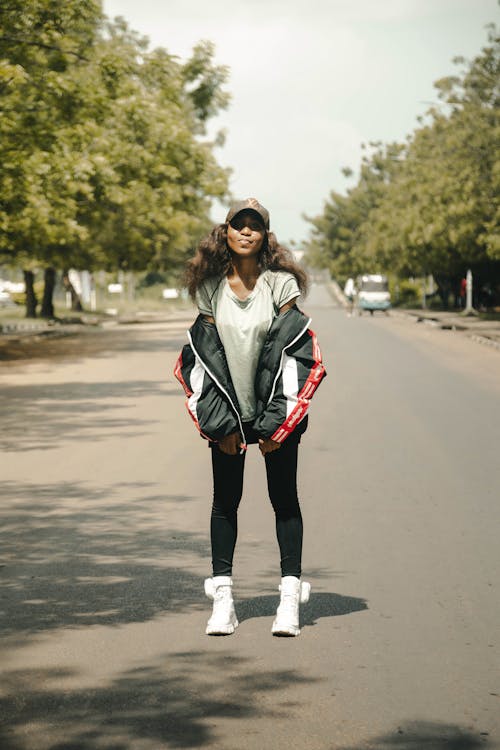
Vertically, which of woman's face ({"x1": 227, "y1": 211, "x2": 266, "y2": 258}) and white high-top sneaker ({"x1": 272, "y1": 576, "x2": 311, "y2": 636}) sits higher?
woman's face ({"x1": 227, "y1": 211, "x2": 266, "y2": 258})

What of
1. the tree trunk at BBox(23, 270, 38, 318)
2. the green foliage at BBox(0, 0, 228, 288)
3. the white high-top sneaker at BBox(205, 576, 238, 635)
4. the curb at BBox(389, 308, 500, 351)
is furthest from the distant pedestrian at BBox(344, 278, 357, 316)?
the white high-top sneaker at BBox(205, 576, 238, 635)

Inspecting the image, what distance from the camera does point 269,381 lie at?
18.8 feet

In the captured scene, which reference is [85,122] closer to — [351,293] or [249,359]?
[249,359]

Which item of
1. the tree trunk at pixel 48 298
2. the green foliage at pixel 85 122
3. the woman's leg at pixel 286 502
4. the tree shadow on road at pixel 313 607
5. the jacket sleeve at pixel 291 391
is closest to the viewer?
the jacket sleeve at pixel 291 391

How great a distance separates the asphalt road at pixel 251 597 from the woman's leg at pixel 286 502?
0.98ft

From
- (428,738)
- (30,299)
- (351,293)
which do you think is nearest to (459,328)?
(30,299)

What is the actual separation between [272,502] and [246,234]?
1.16 m

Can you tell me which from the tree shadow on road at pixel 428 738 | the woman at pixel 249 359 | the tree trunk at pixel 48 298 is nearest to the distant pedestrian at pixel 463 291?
the tree trunk at pixel 48 298

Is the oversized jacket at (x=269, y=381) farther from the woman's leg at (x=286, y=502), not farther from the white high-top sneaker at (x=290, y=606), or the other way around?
the white high-top sneaker at (x=290, y=606)

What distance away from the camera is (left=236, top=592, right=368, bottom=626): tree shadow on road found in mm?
6172

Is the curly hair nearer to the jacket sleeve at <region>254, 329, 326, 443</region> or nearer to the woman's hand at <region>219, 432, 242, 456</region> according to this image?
the jacket sleeve at <region>254, 329, 326, 443</region>

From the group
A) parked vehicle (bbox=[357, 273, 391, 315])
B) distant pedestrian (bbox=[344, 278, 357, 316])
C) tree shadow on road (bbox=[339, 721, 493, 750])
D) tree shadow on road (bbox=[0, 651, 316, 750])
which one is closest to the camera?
tree shadow on road (bbox=[339, 721, 493, 750])

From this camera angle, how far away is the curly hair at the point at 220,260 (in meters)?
5.81

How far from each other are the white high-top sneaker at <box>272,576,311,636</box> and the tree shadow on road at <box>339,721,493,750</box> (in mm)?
1230
